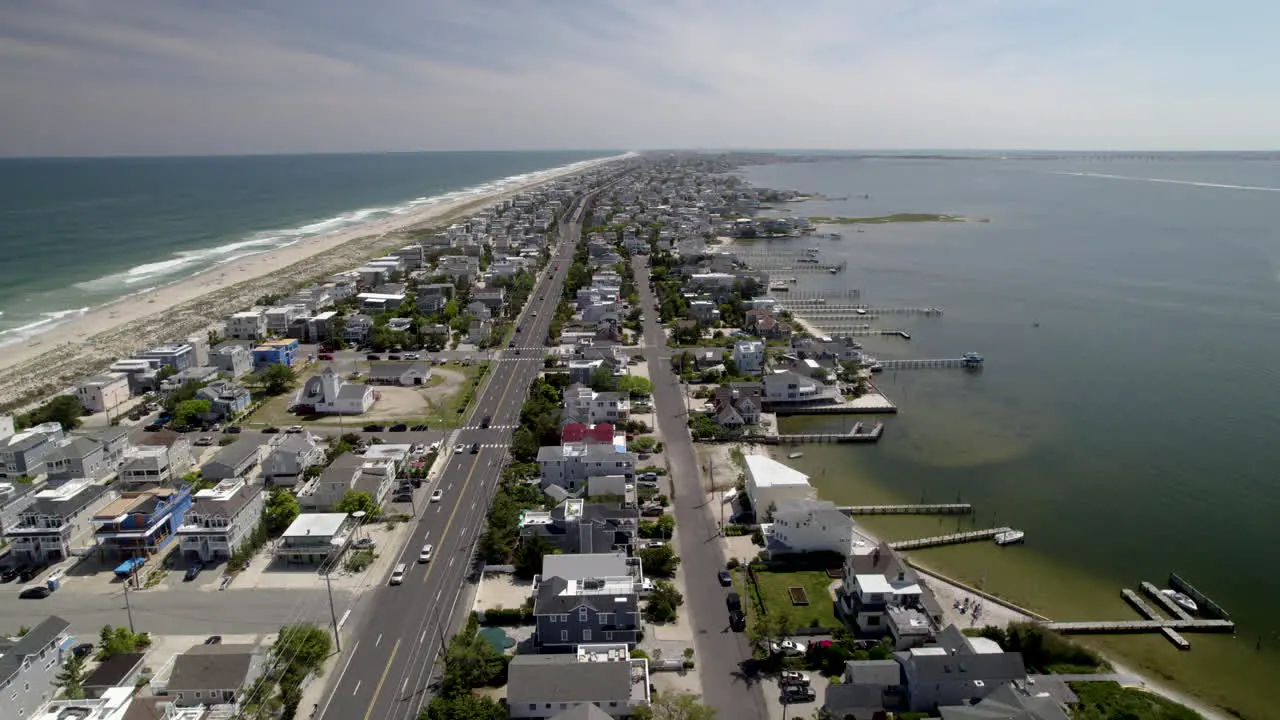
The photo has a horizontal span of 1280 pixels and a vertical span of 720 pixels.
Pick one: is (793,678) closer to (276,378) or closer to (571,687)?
(571,687)

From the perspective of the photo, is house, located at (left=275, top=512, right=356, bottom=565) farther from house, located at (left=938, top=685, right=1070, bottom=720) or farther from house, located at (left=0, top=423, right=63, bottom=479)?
house, located at (left=938, top=685, right=1070, bottom=720)

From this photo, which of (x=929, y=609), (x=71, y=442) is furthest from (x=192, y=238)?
(x=929, y=609)

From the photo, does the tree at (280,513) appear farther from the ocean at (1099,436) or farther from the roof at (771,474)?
the ocean at (1099,436)

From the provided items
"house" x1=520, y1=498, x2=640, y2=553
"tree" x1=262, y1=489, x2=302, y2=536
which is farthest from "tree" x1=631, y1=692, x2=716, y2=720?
"tree" x1=262, y1=489, x2=302, y2=536

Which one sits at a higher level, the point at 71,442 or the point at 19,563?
the point at 71,442

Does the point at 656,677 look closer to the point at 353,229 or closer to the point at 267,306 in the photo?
the point at 267,306
